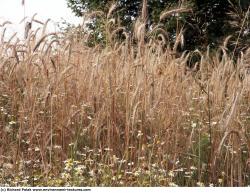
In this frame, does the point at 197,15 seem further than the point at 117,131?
Yes

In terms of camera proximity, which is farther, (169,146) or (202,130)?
(202,130)

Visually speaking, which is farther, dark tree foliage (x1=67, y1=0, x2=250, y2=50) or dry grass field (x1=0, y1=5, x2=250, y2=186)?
dark tree foliage (x1=67, y1=0, x2=250, y2=50)

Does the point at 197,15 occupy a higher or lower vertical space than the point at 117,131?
higher

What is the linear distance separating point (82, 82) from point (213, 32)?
→ 21.3ft

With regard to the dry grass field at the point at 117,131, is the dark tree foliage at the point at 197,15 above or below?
above

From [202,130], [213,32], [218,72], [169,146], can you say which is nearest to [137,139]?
[169,146]

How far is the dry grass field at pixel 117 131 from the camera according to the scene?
2955 millimetres

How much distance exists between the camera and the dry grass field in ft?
9.70

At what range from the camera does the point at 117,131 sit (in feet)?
10.5

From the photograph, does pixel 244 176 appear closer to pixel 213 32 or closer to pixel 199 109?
pixel 199 109

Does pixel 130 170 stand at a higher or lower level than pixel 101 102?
lower

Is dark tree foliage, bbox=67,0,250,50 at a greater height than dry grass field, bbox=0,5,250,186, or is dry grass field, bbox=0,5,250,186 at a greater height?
dark tree foliage, bbox=67,0,250,50

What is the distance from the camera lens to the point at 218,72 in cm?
408

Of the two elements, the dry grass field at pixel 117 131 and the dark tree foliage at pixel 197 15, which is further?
the dark tree foliage at pixel 197 15
